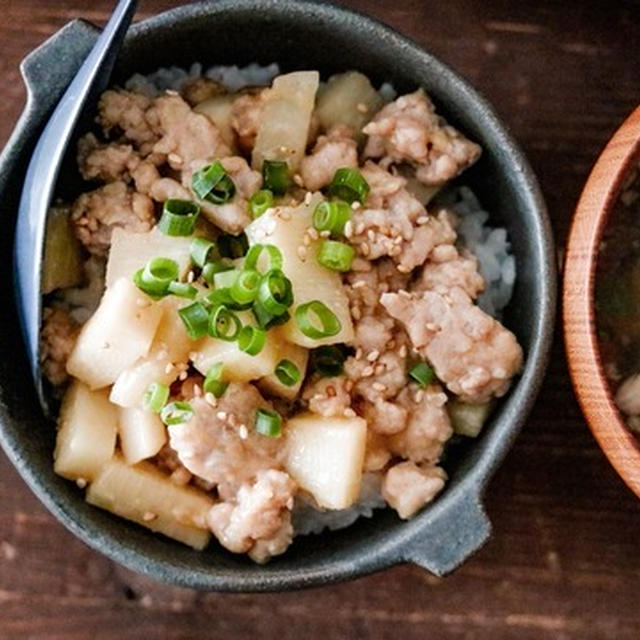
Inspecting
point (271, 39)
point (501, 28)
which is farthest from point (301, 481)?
point (501, 28)

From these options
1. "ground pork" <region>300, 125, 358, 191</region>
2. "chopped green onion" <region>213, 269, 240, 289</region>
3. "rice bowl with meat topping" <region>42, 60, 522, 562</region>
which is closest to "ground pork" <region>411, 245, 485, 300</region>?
"rice bowl with meat topping" <region>42, 60, 522, 562</region>

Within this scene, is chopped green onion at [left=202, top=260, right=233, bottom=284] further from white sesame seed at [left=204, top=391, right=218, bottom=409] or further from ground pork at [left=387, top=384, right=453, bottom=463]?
ground pork at [left=387, top=384, right=453, bottom=463]

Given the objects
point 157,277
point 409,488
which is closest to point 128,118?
point 157,277

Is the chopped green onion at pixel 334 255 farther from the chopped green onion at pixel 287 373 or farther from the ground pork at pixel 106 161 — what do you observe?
the ground pork at pixel 106 161

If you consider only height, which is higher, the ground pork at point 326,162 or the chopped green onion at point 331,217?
the ground pork at point 326,162

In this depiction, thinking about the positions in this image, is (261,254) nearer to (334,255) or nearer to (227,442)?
(334,255)

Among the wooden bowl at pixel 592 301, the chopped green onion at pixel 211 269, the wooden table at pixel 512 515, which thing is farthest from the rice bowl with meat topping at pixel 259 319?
the wooden table at pixel 512 515

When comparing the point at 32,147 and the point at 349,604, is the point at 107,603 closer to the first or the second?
the point at 349,604
